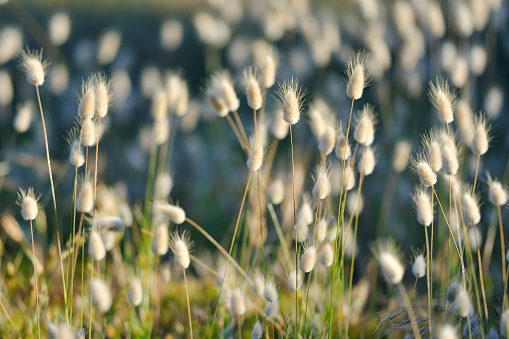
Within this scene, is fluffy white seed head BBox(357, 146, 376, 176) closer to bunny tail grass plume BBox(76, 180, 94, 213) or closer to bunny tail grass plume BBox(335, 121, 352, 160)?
bunny tail grass plume BBox(335, 121, 352, 160)

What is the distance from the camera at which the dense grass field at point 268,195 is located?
3.90ft

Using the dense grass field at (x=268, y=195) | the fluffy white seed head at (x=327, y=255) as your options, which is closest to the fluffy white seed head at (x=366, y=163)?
the dense grass field at (x=268, y=195)

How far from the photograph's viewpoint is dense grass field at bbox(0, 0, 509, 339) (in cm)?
119

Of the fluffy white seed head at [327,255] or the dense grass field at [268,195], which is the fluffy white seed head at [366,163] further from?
the fluffy white seed head at [327,255]

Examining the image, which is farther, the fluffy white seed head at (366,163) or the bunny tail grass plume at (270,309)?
the fluffy white seed head at (366,163)

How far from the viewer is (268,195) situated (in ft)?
4.74

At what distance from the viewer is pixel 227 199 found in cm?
271

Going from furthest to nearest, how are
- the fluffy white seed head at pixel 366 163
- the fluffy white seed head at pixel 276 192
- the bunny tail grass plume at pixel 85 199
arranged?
the fluffy white seed head at pixel 276 192, the fluffy white seed head at pixel 366 163, the bunny tail grass plume at pixel 85 199

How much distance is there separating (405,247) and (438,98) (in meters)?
1.20

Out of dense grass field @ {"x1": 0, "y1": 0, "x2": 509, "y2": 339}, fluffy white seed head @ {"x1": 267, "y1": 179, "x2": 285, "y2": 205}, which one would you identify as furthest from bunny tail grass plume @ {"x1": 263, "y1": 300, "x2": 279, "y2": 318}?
fluffy white seed head @ {"x1": 267, "y1": 179, "x2": 285, "y2": 205}

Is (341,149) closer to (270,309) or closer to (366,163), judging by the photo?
(366,163)

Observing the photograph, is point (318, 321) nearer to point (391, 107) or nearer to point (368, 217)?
point (368, 217)

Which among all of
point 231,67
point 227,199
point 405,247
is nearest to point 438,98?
point 405,247

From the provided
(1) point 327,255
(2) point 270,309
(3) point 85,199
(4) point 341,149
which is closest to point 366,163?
(4) point 341,149
